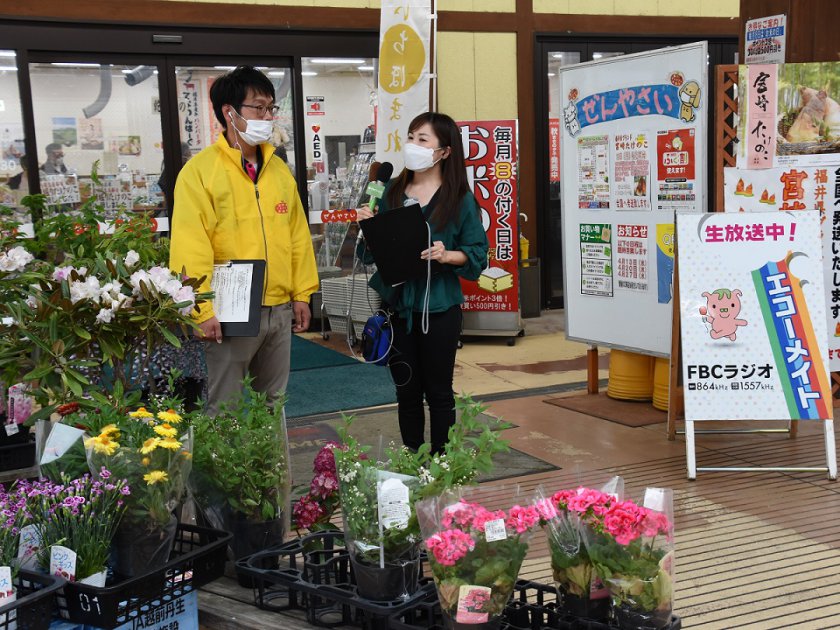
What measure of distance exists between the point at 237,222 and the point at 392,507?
5.10 ft

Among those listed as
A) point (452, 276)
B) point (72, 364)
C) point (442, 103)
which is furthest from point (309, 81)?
point (72, 364)

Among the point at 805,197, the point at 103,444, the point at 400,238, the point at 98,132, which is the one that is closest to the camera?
the point at 103,444

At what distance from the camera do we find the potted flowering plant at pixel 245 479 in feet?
8.05

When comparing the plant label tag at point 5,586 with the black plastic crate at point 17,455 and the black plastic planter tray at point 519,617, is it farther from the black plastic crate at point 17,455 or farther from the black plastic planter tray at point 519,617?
the black plastic crate at point 17,455

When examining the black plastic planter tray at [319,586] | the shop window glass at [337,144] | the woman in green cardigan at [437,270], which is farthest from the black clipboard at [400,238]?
the shop window glass at [337,144]

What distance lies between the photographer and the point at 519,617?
2.11 metres

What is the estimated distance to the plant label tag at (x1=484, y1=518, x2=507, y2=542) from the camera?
6.38 feet

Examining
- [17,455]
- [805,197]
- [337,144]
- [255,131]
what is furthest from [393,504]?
→ [337,144]

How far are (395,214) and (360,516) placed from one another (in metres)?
1.81

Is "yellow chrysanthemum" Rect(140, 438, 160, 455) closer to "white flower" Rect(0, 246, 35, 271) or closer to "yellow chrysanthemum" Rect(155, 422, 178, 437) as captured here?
"yellow chrysanthemum" Rect(155, 422, 178, 437)

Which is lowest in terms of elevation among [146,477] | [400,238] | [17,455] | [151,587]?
[17,455]

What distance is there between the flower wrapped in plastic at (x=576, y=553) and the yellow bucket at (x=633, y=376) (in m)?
3.59

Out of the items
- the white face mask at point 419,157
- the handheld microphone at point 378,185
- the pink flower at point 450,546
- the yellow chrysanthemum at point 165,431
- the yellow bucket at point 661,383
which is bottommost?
the yellow bucket at point 661,383

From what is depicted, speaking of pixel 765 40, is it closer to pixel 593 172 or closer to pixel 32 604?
pixel 593 172
